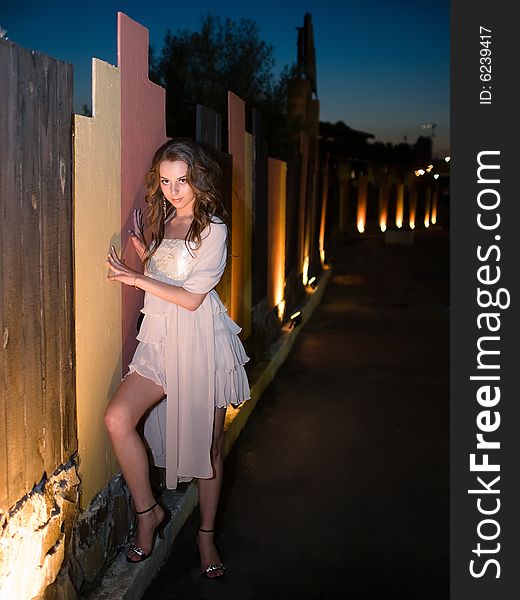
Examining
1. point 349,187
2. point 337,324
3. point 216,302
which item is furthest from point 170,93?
point 216,302

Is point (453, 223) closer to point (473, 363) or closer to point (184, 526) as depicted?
point (473, 363)

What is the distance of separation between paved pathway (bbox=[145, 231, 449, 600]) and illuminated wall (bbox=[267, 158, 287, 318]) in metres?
0.69

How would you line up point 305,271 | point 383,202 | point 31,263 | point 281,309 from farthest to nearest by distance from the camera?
point 383,202, point 305,271, point 281,309, point 31,263

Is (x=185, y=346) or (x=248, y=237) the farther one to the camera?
(x=248, y=237)

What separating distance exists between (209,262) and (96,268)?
0.47m

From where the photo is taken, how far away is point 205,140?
4.89 meters

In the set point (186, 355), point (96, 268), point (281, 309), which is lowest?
point (281, 309)

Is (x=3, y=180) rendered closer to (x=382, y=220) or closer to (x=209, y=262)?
(x=209, y=262)

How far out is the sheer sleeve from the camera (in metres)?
3.23

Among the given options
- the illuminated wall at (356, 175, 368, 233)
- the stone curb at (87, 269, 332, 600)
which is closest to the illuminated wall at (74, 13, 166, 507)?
the stone curb at (87, 269, 332, 600)

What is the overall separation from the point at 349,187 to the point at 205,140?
1916cm

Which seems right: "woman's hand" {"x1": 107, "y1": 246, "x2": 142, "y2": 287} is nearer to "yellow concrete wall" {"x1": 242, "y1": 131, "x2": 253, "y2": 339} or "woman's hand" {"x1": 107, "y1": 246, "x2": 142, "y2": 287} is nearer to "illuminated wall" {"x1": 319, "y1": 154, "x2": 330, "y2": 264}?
"yellow concrete wall" {"x1": 242, "y1": 131, "x2": 253, "y2": 339}

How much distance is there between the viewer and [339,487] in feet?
15.4

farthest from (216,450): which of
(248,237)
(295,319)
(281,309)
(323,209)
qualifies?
(323,209)
